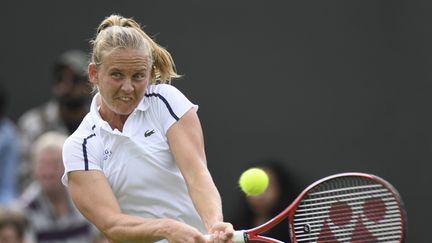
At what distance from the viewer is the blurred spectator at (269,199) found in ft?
24.1

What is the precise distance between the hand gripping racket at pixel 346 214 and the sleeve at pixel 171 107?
1.89 ft

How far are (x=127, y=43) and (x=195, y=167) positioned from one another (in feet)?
1.88

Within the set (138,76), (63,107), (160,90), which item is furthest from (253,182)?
(63,107)

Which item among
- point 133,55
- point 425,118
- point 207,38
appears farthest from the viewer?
A: point 207,38

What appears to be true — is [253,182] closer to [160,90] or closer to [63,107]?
[160,90]

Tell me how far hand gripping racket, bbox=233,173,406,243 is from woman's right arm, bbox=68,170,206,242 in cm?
25

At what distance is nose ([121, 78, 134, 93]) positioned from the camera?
4.44m

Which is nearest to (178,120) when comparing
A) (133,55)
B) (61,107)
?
(133,55)

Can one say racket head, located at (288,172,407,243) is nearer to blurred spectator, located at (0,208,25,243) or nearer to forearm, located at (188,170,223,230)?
forearm, located at (188,170,223,230)

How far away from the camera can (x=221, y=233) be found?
4.20 m

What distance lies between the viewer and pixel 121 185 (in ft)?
15.0

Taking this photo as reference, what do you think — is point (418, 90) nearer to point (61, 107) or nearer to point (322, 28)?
point (322, 28)

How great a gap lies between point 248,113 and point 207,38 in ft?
2.09

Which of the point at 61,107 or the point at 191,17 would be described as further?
the point at 191,17
